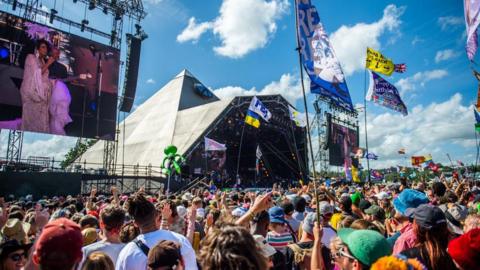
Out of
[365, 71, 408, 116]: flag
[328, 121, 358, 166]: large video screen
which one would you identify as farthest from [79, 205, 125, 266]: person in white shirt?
[328, 121, 358, 166]: large video screen

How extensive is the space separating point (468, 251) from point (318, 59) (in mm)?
3183

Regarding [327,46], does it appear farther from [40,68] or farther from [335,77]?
[40,68]

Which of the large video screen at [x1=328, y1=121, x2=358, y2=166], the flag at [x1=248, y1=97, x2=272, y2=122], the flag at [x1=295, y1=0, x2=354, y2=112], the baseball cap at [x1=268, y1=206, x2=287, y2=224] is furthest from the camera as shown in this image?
the large video screen at [x1=328, y1=121, x2=358, y2=166]

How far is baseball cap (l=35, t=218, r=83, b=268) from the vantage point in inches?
69.0

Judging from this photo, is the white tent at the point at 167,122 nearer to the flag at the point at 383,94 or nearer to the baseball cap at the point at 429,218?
the flag at the point at 383,94

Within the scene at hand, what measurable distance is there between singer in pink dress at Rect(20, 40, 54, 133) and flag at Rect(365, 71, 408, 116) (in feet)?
60.2

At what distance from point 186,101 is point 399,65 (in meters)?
23.7

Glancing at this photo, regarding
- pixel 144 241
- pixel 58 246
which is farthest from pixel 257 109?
pixel 58 246

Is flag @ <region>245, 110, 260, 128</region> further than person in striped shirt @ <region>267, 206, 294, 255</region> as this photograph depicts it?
Answer: Yes

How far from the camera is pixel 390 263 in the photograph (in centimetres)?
160

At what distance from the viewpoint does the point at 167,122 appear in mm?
32031

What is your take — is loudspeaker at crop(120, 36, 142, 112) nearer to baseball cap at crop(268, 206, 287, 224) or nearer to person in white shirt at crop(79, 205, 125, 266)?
person in white shirt at crop(79, 205, 125, 266)

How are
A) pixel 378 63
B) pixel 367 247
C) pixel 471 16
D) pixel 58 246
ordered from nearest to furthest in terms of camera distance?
pixel 58 246 < pixel 367 247 < pixel 471 16 < pixel 378 63

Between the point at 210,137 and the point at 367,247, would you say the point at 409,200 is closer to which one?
the point at 367,247
